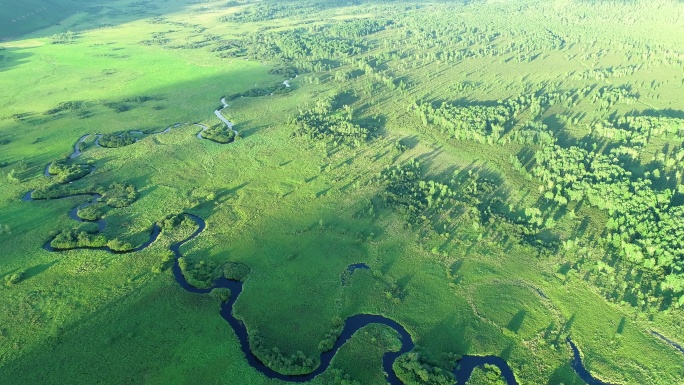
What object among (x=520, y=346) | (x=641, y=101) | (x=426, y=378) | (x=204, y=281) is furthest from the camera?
(x=641, y=101)

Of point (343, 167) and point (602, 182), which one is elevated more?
point (602, 182)

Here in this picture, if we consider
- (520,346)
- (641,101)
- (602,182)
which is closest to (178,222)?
(520,346)

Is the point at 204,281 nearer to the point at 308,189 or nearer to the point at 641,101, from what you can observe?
the point at 308,189

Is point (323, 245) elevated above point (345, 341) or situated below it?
above

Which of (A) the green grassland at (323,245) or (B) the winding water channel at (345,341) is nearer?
(B) the winding water channel at (345,341)

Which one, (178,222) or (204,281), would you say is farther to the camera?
(178,222)

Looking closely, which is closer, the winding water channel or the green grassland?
the winding water channel

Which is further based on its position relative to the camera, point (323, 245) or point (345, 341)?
point (323, 245)

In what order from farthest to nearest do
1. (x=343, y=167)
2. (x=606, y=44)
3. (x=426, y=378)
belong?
1. (x=606, y=44)
2. (x=343, y=167)
3. (x=426, y=378)
